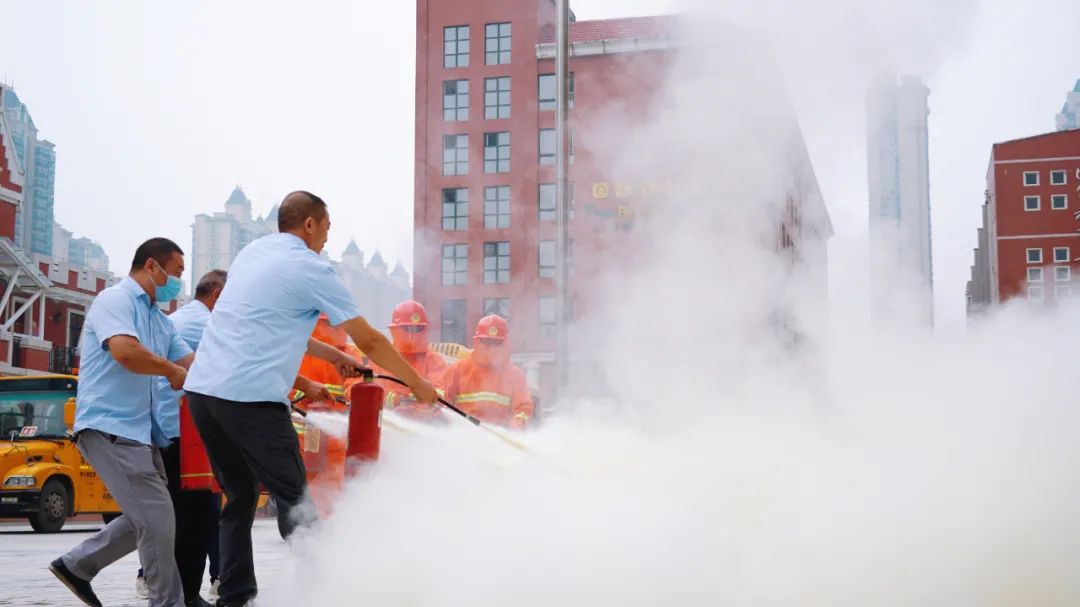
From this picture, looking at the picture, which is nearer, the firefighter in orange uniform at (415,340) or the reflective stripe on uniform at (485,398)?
the reflective stripe on uniform at (485,398)

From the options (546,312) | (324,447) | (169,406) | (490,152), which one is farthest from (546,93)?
(169,406)

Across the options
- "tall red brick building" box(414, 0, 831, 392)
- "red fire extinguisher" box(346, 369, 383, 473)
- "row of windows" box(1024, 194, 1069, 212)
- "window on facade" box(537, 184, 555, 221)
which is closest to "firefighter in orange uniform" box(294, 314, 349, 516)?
"red fire extinguisher" box(346, 369, 383, 473)

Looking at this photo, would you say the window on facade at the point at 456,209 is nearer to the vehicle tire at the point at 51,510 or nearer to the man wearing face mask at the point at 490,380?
the vehicle tire at the point at 51,510

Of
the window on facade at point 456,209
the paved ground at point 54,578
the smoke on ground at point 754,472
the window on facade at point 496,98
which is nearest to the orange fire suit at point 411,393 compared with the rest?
the smoke on ground at point 754,472

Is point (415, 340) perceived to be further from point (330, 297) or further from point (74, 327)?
point (74, 327)

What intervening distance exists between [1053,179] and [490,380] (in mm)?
12422

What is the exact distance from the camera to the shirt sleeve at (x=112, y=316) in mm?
4965

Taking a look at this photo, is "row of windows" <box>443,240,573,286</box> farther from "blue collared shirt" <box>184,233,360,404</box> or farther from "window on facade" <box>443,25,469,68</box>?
"blue collared shirt" <box>184,233,360,404</box>

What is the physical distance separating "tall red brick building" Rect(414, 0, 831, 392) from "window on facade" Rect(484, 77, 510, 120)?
0.16 ft

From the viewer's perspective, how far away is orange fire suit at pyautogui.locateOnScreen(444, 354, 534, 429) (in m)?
8.78

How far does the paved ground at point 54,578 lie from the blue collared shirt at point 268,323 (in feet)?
4.80

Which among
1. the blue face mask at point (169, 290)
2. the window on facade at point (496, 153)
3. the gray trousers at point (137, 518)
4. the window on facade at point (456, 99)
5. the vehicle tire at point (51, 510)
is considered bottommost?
the vehicle tire at point (51, 510)

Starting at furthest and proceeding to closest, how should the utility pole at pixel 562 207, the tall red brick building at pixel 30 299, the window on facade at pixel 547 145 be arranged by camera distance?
the tall red brick building at pixel 30 299 < the window on facade at pixel 547 145 < the utility pole at pixel 562 207

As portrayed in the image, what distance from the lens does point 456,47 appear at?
20.2 meters
